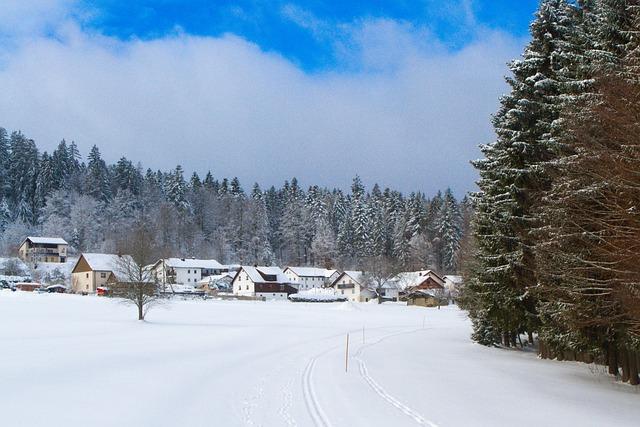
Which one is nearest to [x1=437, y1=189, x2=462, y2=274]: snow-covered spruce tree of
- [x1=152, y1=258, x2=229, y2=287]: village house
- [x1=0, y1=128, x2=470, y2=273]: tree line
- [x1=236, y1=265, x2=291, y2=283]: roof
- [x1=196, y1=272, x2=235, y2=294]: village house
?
[x1=0, y1=128, x2=470, y2=273]: tree line

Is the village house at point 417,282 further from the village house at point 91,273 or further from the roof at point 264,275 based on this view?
the village house at point 91,273

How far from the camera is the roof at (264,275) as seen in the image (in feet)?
357

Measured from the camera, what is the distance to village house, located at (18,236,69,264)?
4488 inches

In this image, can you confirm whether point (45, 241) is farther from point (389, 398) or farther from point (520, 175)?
point (389, 398)

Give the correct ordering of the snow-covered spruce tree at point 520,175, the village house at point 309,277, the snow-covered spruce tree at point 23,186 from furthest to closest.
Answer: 1. the snow-covered spruce tree at point 23,186
2. the village house at point 309,277
3. the snow-covered spruce tree at point 520,175

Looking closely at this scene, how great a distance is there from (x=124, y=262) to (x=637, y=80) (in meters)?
42.2

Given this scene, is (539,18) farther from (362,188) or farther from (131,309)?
(362,188)

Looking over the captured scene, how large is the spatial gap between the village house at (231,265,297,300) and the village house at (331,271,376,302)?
9.29 meters

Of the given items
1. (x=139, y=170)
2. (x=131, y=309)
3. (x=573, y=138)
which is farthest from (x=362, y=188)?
(x=573, y=138)

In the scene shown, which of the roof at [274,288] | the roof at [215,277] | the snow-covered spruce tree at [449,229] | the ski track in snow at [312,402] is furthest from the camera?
the roof at [215,277]

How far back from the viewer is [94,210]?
13562cm

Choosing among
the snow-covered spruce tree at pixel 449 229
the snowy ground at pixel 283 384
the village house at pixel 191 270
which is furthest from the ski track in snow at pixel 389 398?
the village house at pixel 191 270

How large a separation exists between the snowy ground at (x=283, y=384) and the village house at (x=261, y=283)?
Result: 239 ft

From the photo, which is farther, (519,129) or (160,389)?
(519,129)
